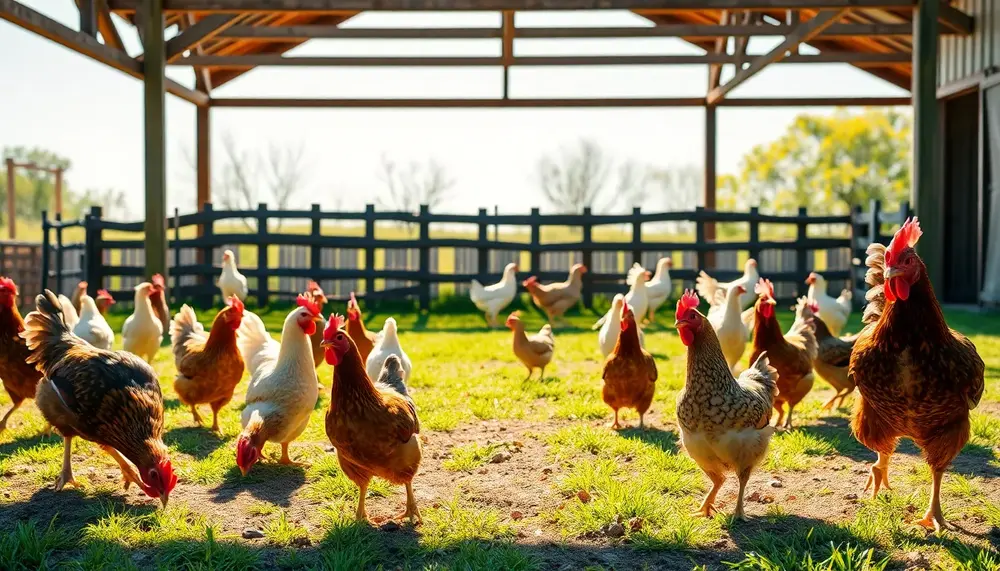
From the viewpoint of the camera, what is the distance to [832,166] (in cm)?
4762

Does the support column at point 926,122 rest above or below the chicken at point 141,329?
above

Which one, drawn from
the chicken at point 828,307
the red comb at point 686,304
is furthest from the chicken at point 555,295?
the red comb at point 686,304

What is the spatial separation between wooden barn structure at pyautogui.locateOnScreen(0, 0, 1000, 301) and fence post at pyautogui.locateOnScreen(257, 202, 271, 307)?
2575mm

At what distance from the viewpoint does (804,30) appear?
11.6 m

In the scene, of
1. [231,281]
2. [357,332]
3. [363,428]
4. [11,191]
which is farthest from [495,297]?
[11,191]

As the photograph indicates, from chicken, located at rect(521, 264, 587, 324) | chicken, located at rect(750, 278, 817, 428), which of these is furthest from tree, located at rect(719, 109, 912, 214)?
chicken, located at rect(750, 278, 817, 428)

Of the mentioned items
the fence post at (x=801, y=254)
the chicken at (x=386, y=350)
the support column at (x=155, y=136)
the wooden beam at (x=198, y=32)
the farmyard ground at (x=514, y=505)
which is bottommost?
the farmyard ground at (x=514, y=505)

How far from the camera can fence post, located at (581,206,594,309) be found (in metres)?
14.6

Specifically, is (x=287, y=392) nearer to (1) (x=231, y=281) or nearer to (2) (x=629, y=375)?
(2) (x=629, y=375)

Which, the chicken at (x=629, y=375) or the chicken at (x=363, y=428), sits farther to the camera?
the chicken at (x=629, y=375)

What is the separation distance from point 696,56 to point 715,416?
11802mm

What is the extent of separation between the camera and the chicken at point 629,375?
5.80m

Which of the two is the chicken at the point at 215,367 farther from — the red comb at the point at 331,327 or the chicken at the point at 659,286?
the chicken at the point at 659,286

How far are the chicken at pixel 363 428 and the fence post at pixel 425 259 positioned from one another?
1034cm
